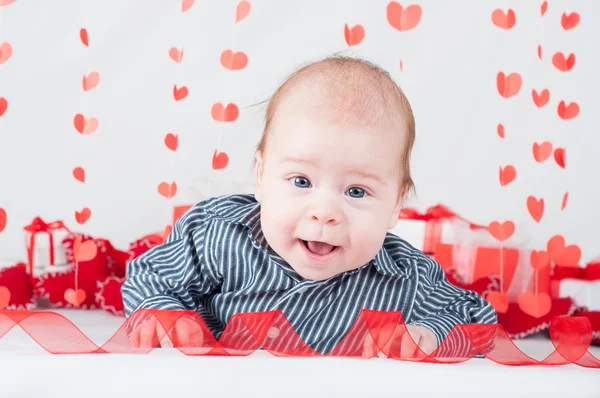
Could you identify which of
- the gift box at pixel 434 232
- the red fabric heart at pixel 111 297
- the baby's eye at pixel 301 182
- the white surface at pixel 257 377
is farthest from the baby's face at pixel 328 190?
the gift box at pixel 434 232

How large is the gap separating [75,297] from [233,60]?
0.65 metres

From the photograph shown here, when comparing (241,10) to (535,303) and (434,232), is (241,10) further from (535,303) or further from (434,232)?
(535,303)

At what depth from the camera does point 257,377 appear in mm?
A: 806

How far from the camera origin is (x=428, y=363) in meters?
0.89

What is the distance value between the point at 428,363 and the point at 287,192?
317mm

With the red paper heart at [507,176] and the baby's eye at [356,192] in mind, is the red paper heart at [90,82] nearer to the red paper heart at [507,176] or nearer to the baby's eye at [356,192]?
the baby's eye at [356,192]

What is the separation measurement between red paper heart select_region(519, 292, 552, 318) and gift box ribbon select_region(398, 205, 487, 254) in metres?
0.33

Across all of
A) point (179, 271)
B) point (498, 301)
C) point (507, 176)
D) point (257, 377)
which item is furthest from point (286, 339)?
point (507, 176)

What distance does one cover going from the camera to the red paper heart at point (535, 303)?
150cm

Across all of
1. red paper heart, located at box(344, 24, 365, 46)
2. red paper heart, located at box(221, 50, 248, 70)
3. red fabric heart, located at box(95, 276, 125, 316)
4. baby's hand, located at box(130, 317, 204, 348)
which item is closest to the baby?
baby's hand, located at box(130, 317, 204, 348)

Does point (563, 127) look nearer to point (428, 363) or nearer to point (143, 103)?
point (143, 103)

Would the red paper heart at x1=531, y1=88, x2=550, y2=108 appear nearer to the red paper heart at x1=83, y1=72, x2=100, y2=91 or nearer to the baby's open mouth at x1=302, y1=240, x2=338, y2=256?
the baby's open mouth at x1=302, y1=240, x2=338, y2=256

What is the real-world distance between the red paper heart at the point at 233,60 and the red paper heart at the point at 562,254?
0.86m

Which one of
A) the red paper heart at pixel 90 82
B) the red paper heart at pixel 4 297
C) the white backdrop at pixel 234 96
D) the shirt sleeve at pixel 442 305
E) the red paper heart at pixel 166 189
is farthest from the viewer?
the white backdrop at pixel 234 96
